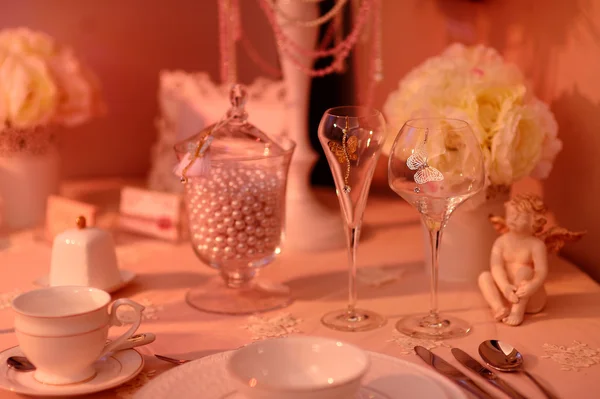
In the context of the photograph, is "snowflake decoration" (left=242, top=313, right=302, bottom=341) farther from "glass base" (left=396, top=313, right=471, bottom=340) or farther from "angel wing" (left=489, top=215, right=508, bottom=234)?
"angel wing" (left=489, top=215, right=508, bottom=234)

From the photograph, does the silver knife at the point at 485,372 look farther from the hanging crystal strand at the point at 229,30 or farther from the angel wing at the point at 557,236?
the hanging crystal strand at the point at 229,30

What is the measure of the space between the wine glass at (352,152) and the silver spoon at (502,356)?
0.52 feet

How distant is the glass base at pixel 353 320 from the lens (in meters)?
0.99

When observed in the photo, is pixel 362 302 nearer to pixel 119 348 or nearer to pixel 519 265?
pixel 519 265

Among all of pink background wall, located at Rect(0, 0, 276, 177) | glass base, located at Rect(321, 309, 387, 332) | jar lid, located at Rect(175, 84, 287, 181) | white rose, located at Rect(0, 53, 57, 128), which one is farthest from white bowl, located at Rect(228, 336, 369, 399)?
pink background wall, located at Rect(0, 0, 276, 177)

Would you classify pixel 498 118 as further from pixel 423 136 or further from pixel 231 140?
pixel 231 140

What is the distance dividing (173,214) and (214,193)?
322 millimetres

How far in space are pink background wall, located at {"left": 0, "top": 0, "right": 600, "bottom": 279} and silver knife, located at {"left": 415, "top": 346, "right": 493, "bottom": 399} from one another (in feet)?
1.43

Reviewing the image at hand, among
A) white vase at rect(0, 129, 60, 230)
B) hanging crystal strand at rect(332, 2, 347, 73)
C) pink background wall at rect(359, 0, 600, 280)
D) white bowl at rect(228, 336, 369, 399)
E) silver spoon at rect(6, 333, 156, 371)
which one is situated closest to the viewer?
white bowl at rect(228, 336, 369, 399)

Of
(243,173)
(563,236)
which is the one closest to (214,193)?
(243,173)

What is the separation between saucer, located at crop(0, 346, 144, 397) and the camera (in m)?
0.76

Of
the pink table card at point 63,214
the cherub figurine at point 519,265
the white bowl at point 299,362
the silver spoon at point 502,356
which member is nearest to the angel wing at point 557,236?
the cherub figurine at point 519,265

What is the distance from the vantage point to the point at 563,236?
105 centimetres

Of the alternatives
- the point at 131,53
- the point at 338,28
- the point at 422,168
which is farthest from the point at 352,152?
the point at 131,53
